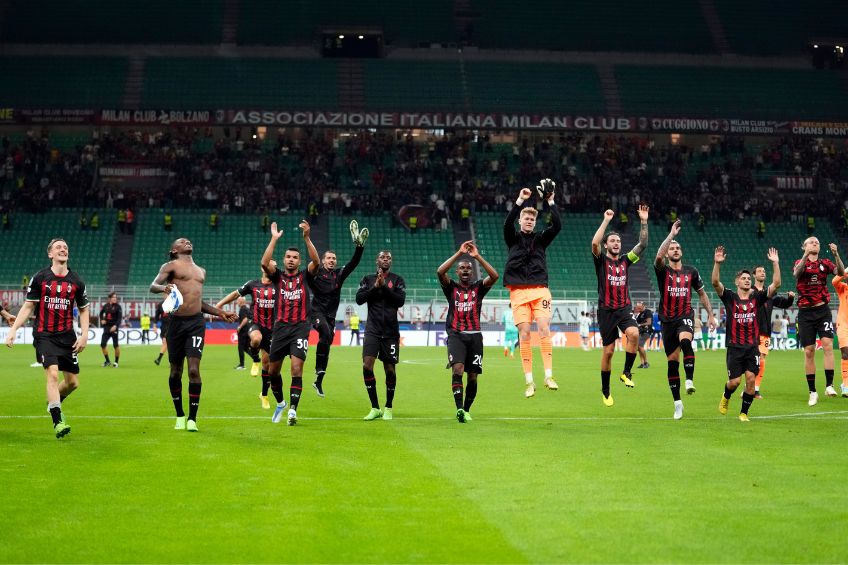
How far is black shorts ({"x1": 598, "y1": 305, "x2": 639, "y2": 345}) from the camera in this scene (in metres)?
16.7

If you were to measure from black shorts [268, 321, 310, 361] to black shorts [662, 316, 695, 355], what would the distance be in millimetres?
5705

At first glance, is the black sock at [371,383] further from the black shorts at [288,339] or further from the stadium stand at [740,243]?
the stadium stand at [740,243]

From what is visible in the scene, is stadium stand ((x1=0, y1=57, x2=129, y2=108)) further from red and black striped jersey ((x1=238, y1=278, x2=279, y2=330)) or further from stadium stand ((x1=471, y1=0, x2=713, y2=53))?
red and black striped jersey ((x1=238, y1=278, x2=279, y2=330))

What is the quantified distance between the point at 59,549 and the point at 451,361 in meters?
9.07

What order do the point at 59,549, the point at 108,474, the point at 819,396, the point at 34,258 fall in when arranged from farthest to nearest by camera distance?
1. the point at 34,258
2. the point at 819,396
3. the point at 108,474
4. the point at 59,549

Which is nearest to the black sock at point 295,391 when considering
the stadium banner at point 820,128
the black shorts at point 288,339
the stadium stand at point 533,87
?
the black shorts at point 288,339

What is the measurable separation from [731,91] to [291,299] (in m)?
59.2

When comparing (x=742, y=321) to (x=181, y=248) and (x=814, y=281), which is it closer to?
(x=814, y=281)

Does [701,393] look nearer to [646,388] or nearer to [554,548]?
[646,388]

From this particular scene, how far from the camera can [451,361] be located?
15781mm

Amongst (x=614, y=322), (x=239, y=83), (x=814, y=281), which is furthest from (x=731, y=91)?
(x=614, y=322)

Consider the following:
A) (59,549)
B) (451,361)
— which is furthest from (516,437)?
(59,549)

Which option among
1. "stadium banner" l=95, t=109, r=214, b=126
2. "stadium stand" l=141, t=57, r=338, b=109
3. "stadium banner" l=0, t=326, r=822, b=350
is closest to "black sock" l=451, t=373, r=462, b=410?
"stadium banner" l=0, t=326, r=822, b=350

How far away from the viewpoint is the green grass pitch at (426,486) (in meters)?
7.32
